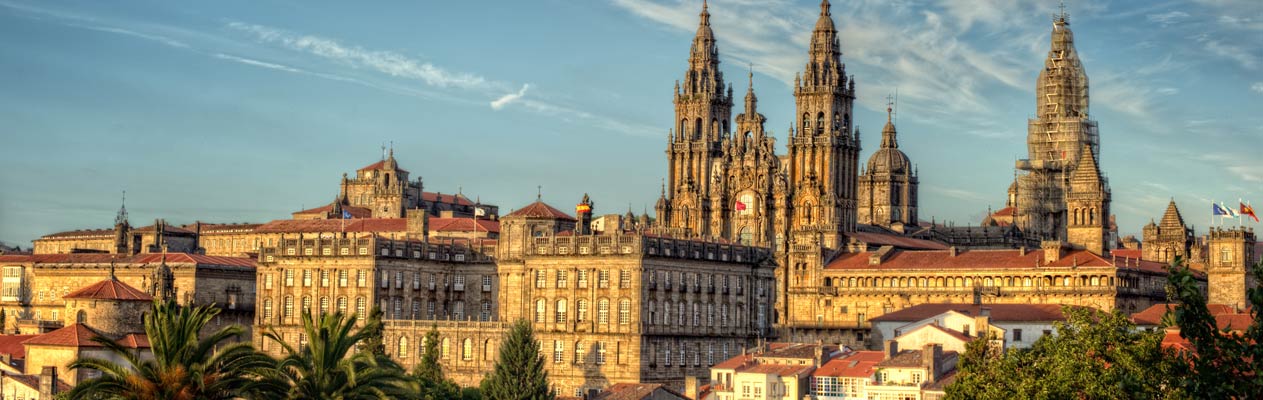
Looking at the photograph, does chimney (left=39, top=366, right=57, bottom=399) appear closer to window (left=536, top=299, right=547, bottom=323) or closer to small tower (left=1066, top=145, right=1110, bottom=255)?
window (left=536, top=299, right=547, bottom=323)

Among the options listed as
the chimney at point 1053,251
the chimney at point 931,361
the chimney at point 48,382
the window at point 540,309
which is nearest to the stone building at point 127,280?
the window at point 540,309

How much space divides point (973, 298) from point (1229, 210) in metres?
22.8

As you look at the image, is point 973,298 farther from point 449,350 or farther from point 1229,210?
point 449,350

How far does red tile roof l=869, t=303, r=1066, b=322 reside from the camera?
137 m

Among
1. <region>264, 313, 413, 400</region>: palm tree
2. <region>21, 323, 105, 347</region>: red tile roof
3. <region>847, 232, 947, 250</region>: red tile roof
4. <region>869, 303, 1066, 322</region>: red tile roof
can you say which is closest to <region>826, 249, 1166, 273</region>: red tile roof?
<region>847, 232, 947, 250</region>: red tile roof

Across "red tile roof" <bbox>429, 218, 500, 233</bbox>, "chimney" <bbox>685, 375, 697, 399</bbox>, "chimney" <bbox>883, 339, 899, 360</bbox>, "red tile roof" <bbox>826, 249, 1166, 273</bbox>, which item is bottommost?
"chimney" <bbox>685, 375, 697, 399</bbox>

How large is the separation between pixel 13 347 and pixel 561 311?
37271mm

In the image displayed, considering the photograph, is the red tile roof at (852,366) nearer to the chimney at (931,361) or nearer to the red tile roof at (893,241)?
the chimney at (931,361)

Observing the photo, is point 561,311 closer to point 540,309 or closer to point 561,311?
point 561,311

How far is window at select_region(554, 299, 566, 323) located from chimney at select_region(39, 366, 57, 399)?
139 ft

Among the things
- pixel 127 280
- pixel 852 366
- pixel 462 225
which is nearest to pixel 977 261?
pixel 462 225

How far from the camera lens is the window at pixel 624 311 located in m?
128

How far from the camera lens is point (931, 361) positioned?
104188 millimetres

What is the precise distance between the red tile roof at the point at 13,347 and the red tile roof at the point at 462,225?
68.3 m
